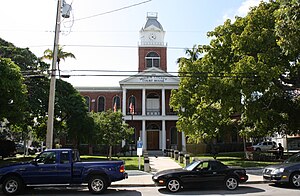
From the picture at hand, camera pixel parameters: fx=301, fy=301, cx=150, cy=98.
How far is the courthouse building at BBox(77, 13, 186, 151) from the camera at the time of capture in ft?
125

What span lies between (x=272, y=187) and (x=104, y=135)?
1459 centimetres

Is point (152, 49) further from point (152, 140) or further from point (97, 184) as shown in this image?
point (97, 184)

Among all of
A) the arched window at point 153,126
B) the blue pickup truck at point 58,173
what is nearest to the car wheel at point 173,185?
the blue pickup truck at point 58,173

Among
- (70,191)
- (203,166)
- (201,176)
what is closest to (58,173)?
(70,191)

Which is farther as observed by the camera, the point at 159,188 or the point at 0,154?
the point at 0,154

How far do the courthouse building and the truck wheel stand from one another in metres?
25.8

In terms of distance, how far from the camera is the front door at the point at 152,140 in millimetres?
40062

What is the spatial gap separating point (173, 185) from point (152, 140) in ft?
95.3

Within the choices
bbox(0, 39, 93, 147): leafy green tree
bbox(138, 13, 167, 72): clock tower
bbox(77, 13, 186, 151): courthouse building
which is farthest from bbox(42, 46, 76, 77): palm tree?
bbox(138, 13, 167, 72): clock tower

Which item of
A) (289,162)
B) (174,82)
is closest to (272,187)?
(289,162)

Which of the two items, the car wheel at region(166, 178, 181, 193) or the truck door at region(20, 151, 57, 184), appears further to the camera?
the car wheel at region(166, 178, 181, 193)

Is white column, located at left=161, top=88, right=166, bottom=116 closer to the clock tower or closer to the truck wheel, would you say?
the clock tower

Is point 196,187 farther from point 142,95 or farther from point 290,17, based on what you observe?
point 142,95

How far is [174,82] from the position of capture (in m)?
38.7
